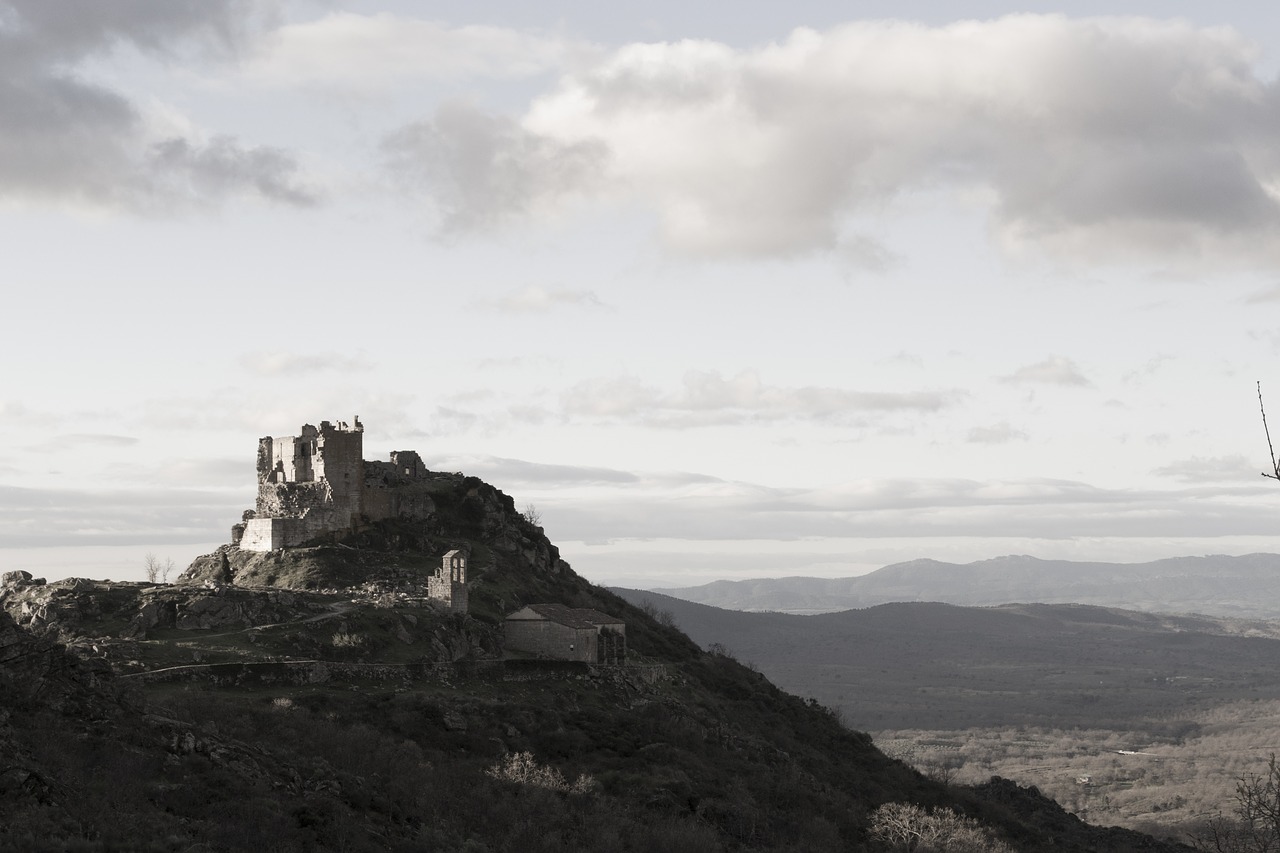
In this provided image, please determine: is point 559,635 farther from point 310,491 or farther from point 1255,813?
point 1255,813

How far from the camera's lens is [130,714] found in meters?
42.3

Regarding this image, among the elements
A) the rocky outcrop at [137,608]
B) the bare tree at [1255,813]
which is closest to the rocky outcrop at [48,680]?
the rocky outcrop at [137,608]

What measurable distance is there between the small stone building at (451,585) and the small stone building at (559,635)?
342 cm

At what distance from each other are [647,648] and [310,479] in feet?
85.3

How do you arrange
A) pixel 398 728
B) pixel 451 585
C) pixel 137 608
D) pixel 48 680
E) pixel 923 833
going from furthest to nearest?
1. pixel 451 585
2. pixel 137 608
3. pixel 923 833
4. pixel 398 728
5. pixel 48 680

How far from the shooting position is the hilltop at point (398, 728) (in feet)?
127

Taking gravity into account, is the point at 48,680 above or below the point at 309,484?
below

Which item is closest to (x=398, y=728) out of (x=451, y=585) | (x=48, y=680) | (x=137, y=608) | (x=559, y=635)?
(x=451, y=585)

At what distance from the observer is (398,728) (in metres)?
62.3

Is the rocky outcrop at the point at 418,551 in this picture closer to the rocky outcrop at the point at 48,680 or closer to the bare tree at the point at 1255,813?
the rocky outcrop at the point at 48,680

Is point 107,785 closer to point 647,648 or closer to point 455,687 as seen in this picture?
point 455,687

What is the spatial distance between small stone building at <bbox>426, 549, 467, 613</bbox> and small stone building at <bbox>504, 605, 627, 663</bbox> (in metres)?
3.42

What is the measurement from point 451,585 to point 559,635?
6597 millimetres

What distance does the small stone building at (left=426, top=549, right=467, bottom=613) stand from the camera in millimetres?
79125
